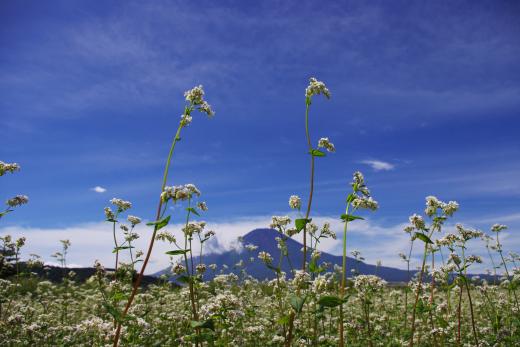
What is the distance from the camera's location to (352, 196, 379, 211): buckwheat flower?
6.23 meters

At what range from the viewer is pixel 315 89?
6.63 metres

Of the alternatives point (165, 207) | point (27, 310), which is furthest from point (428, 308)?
point (27, 310)

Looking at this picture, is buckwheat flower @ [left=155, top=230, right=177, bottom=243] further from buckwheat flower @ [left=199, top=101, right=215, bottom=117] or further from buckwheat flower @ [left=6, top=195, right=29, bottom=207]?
buckwheat flower @ [left=6, top=195, right=29, bottom=207]

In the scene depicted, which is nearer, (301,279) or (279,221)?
(301,279)

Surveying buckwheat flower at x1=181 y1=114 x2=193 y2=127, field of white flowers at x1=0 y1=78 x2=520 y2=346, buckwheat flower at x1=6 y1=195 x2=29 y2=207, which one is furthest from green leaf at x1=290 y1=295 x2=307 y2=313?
buckwheat flower at x1=6 y1=195 x2=29 y2=207

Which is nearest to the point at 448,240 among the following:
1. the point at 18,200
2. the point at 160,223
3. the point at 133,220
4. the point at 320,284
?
the point at 320,284

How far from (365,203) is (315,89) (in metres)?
2.22

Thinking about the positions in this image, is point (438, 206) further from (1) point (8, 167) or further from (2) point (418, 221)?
(1) point (8, 167)

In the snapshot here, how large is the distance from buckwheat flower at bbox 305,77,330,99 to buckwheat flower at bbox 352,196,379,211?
6.32ft

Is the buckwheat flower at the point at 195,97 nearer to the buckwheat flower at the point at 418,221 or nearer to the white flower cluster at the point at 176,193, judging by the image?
the white flower cluster at the point at 176,193

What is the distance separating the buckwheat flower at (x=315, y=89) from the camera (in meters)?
6.57

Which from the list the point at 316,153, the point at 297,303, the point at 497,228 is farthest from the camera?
the point at 497,228

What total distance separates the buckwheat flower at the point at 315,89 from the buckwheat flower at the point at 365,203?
1.93 m

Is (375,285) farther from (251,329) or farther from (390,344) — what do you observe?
(251,329)
